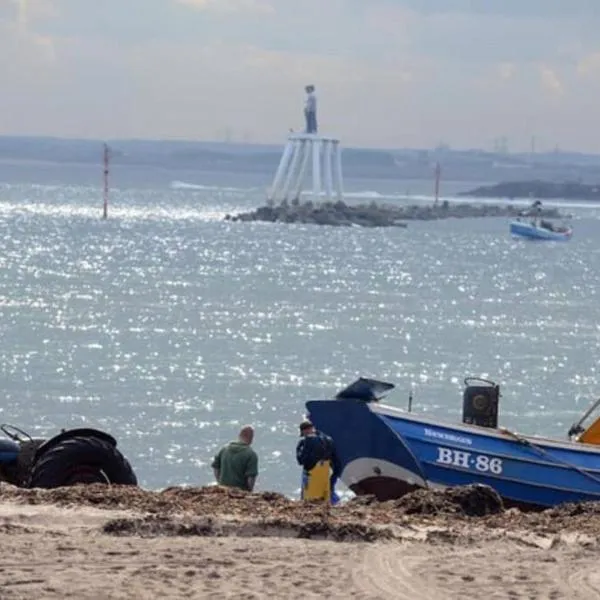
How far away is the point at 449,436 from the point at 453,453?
0.14m

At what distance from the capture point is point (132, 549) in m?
9.73

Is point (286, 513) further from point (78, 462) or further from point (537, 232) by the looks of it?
point (537, 232)

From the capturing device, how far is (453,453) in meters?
15.3

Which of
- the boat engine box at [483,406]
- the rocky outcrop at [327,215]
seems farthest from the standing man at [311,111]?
the boat engine box at [483,406]

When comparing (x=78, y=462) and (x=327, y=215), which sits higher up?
(x=78, y=462)

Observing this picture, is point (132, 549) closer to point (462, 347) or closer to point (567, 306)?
point (462, 347)

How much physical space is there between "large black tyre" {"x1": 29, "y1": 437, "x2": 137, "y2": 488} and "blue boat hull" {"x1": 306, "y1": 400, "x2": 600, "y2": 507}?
3623 mm

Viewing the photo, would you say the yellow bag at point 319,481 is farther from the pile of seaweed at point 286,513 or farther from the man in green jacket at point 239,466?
the pile of seaweed at point 286,513

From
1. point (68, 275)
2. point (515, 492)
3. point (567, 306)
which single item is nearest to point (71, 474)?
point (515, 492)

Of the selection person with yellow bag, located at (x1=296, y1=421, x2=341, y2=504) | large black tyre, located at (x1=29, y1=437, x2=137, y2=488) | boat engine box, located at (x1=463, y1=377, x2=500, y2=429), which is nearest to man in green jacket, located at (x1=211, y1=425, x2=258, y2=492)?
person with yellow bag, located at (x1=296, y1=421, x2=341, y2=504)

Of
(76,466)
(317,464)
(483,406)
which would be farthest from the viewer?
(483,406)

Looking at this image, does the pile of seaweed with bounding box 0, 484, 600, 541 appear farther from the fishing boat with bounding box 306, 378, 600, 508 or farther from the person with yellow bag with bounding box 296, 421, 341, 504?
the fishing boat with bounding box 306, 378, 600, 508

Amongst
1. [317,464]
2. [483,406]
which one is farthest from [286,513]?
[483,406]

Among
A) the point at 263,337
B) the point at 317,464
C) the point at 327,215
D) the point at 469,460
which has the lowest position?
the point at 263,337
